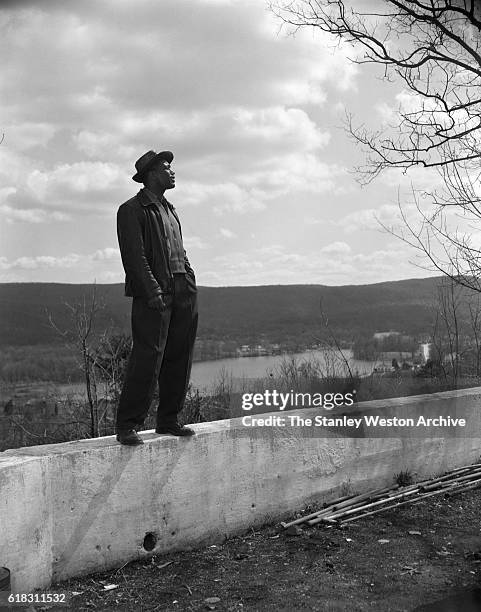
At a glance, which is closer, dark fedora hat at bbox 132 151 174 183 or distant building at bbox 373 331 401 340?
dark fedora hat at bbox 132 151 174 183

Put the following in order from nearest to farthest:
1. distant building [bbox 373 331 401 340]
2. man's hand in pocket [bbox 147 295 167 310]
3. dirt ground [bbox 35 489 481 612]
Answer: dirt ground [bbox 35 489 481 612], man's hand in pocket [bbox 147 295 167 310], distant building [bbox 373 331 401 340]

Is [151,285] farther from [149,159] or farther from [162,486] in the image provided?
[162,486]

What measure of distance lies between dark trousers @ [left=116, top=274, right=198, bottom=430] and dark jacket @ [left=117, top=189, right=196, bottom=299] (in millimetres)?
101

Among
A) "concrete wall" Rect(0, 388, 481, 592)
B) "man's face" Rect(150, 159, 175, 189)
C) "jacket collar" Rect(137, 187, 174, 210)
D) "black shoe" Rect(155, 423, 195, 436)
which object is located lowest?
"concrete wall" Rect(0, 388, 481, 592)

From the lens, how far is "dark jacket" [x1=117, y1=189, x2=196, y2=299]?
4293mm

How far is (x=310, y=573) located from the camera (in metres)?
4.23

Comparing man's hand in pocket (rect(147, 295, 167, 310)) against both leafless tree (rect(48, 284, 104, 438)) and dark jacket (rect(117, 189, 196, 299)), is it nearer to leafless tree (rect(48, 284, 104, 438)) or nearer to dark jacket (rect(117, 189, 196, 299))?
dark jacket (rect(117, 189, 196, 299))

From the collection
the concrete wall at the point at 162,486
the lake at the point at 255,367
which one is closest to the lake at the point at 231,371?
the lake at the point at 255,367

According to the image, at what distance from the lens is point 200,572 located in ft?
14.0

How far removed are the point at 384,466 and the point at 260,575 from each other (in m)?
2.14

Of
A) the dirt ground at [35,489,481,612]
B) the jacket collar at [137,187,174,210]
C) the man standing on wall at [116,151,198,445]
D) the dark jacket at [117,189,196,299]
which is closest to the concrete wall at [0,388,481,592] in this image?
the dirt ground at [35,489,481,612]

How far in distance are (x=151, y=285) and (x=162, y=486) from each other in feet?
4.18

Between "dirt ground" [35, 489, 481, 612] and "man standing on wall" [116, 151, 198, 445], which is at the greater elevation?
"man standing on wall" [116, 151, 198, 445]

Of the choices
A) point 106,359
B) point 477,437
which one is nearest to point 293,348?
point 106,359
